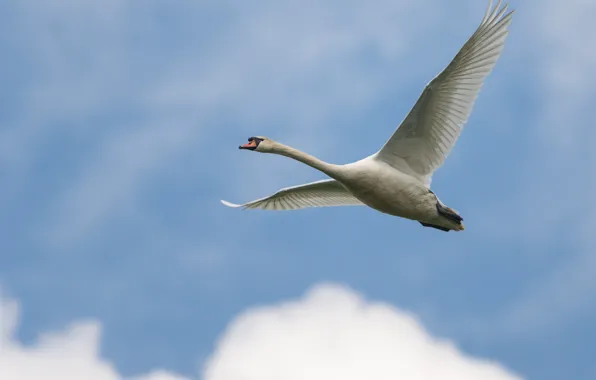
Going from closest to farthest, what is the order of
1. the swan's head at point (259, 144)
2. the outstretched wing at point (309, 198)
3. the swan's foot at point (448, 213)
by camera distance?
1. the swan's foot at point (448, 213)
2. the swan's head at point (259, 144)
3. the outstretched wing at point (309, 198)

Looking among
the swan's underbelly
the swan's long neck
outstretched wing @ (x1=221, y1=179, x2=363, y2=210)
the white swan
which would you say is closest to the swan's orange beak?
the white swan

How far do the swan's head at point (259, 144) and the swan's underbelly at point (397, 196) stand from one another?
5.82 ft

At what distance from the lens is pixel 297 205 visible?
23.1m

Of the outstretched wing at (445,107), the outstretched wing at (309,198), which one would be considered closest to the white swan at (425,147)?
the outstretched wing at (445,107)

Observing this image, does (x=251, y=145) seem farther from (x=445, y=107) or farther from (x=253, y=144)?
(x=445, y=107)

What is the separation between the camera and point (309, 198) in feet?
75.2

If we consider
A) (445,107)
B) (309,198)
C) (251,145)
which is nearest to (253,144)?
(251,145)

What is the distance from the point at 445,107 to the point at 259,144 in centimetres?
341

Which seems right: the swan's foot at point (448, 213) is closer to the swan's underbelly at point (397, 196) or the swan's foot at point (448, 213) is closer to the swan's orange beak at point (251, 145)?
the swan's underbelly at point (397, 196)

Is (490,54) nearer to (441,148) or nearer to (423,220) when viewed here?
(441,148)

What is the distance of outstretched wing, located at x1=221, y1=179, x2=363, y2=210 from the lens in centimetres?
2233

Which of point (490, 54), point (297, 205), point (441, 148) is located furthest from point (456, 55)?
point (297, 205)

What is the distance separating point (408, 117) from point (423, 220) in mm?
1982

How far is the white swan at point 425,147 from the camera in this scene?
19562 mm
